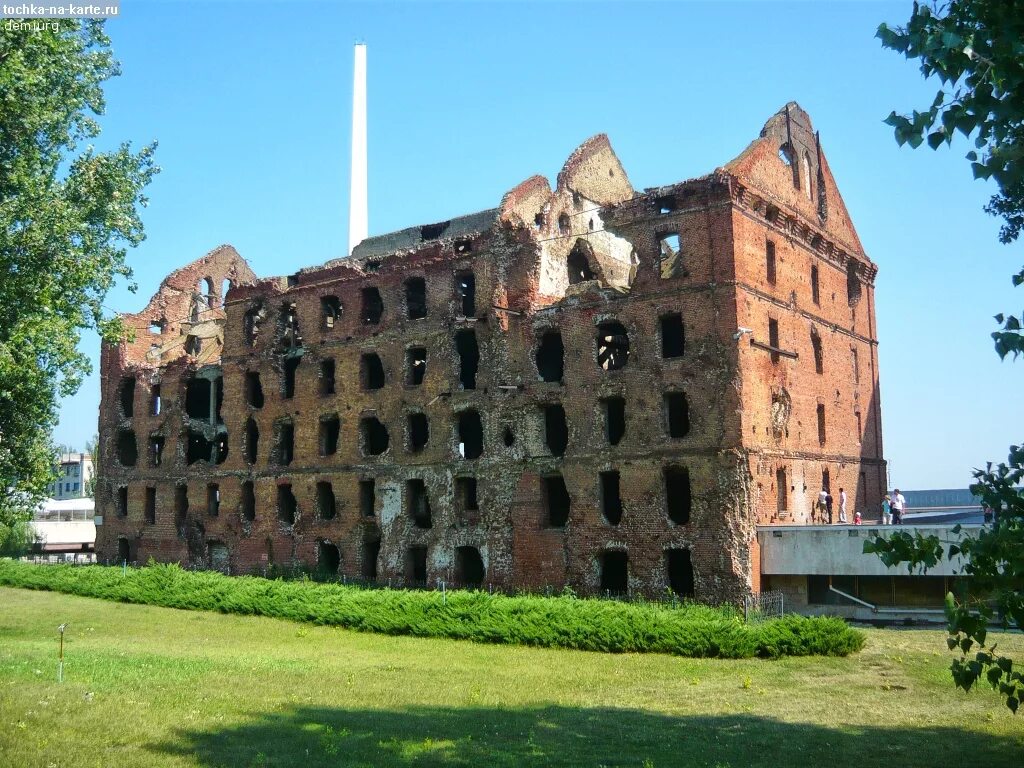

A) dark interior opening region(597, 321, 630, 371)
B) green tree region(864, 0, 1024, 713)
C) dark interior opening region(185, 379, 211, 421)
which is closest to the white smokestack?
dark interior opening region(185, 379, 211, 421)

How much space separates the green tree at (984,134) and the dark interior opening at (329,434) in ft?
92.7

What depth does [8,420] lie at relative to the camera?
2270 centimetres

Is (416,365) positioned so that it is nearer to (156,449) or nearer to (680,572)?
(680,572)

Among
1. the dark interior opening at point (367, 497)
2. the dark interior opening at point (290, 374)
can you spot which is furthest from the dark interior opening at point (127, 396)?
the dark interior opening at point (367, 497)

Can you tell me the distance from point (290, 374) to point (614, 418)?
573 inches

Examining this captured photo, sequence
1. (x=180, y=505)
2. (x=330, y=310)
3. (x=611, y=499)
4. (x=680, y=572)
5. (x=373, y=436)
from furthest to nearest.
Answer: (x=180, y=505) < (x=330, y=310) < (x=373, y=436) < (x=611, y=499) < (x=680, y=572)

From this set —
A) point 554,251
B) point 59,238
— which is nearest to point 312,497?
point 554,251

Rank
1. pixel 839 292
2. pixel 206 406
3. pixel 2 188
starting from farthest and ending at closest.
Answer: pixel 206 406 → pixel 839 292 → pixel 2 188

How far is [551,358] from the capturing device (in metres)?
30.5

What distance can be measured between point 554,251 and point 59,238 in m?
15.4

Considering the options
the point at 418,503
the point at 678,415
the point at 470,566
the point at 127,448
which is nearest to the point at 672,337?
the point at 678,415

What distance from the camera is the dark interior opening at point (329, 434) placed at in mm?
34750

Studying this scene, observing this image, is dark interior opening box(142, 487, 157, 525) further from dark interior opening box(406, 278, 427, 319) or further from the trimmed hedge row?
dark interior opening box(406, 278, 427, 319)

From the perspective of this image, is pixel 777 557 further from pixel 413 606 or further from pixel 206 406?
pixel 206 406
